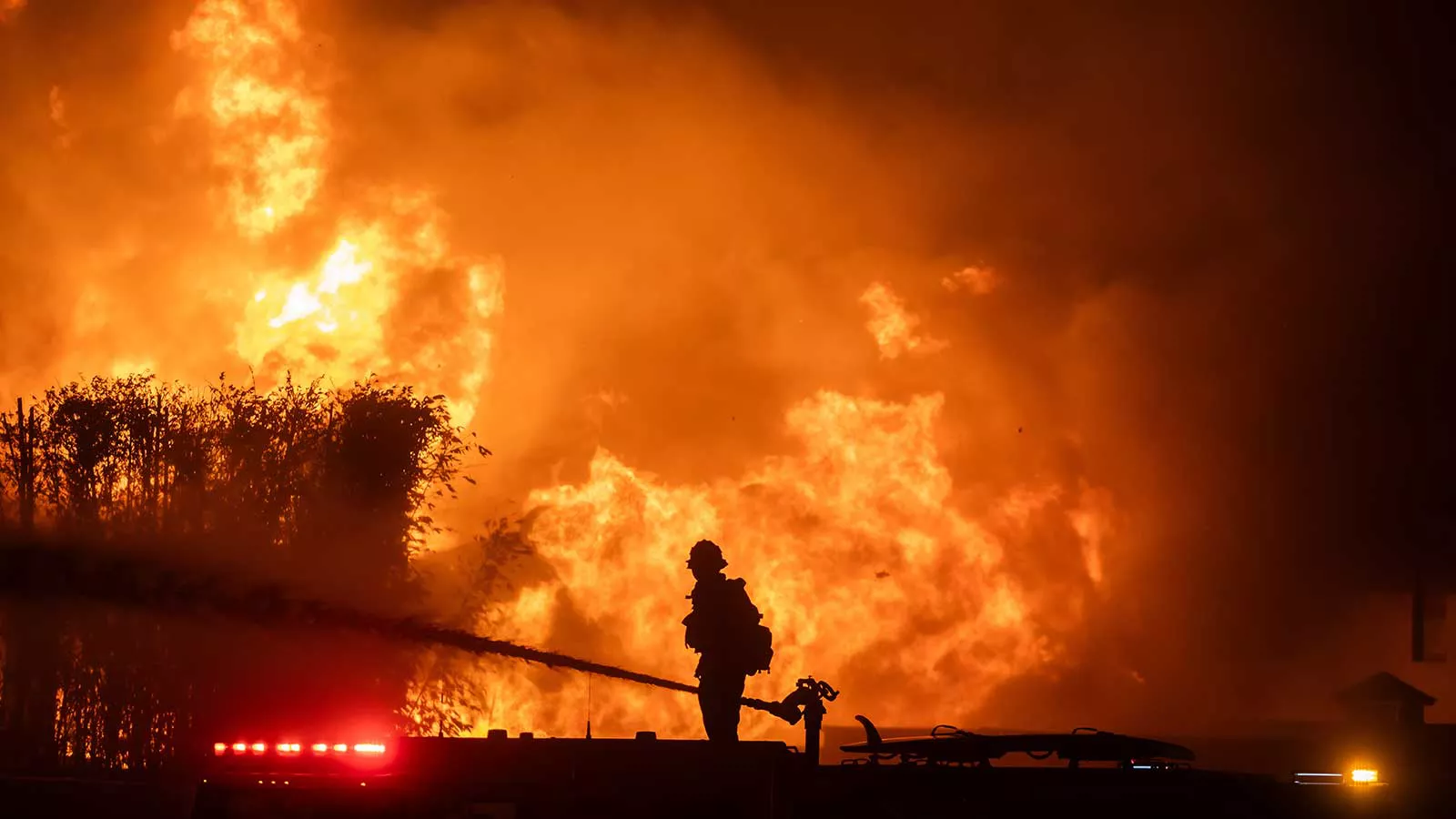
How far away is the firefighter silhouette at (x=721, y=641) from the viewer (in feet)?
78.6

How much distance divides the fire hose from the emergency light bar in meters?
6.13

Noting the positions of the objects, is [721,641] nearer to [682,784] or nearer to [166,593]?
[682,784]

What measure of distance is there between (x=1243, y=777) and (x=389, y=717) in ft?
146

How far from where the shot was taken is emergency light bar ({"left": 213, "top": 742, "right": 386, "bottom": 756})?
1636 cm

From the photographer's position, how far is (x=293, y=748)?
53.9ft

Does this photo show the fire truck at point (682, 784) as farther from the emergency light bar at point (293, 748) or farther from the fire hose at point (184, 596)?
the fire hose at point (184, 596)

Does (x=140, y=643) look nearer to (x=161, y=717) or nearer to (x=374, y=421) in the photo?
(x=161, y=717)

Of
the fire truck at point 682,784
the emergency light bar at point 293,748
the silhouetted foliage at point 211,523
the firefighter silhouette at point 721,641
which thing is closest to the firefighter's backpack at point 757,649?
the firefighter silhouette at point 721,641

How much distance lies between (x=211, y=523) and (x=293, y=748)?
44.2 metres

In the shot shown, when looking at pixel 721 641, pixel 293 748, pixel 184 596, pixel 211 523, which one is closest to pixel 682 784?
pixel 293 748

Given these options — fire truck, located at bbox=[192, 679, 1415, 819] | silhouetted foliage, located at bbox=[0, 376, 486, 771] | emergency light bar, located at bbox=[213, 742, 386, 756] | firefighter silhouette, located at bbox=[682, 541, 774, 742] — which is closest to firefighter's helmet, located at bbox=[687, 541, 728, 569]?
firefighter silhouette, located at bbox=[682, 541, 774, 742]

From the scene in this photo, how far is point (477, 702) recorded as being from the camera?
212 ft

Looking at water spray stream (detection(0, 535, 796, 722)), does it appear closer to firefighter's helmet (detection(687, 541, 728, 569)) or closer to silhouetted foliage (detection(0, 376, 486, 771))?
firefighter's helmet (detection(687, 541, 728, 569))

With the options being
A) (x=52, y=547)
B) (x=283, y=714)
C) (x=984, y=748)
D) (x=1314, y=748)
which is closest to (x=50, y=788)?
(x=52, y=547)
